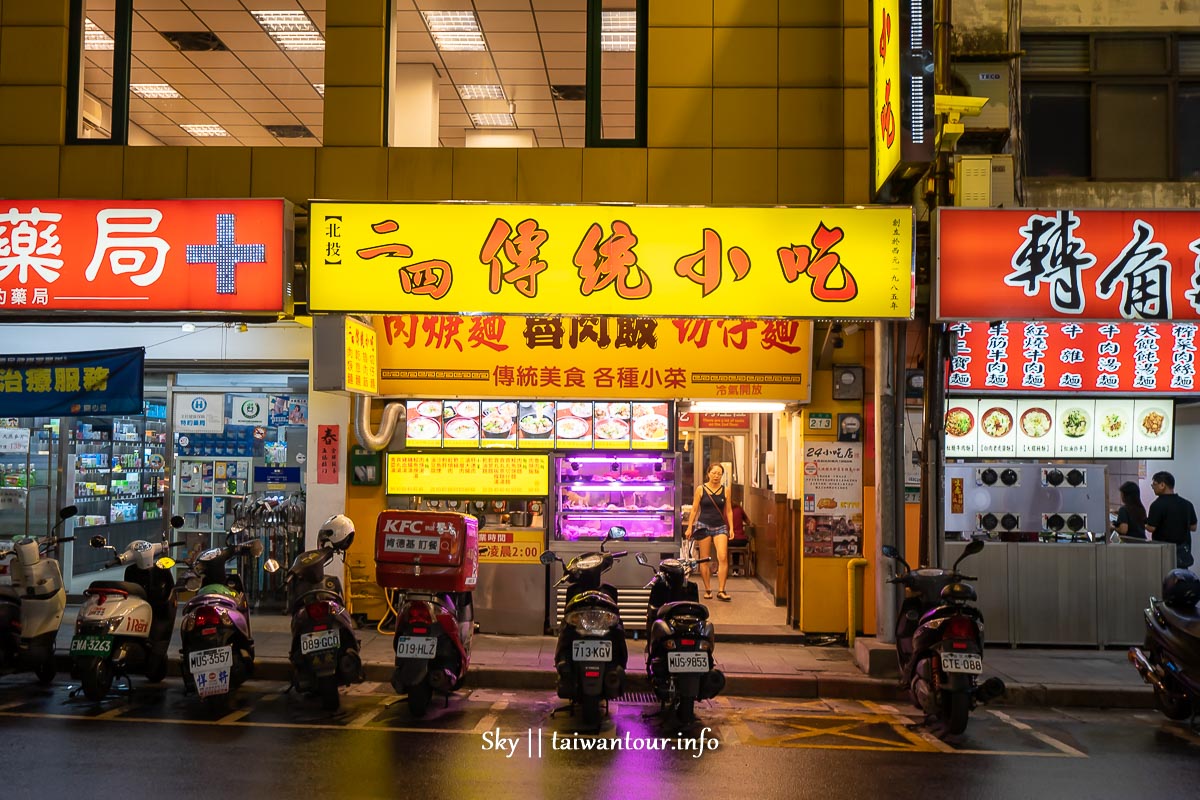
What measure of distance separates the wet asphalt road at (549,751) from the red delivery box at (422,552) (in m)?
1.12

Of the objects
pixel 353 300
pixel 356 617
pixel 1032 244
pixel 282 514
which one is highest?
pixel 1032 244

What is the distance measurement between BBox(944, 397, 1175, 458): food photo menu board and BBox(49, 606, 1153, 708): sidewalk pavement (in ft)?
8.21

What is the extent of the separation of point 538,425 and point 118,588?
493cm

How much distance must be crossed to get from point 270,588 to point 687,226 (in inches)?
287

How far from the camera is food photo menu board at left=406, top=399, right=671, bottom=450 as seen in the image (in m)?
11.3

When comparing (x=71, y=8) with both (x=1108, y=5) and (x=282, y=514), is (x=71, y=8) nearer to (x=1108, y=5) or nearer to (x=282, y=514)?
(x=282, y=514)

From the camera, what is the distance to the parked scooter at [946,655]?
745 cm

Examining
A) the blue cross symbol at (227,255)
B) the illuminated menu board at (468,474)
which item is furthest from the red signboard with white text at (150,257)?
the illuminated menu board at (468,474)

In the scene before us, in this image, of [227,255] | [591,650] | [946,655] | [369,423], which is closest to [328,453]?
[369,423]

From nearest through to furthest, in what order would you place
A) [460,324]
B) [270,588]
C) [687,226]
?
1. [687,226]
2. [460,324]
3. [270,588]

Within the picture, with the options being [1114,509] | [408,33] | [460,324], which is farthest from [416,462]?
[1114,509]

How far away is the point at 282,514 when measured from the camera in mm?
12305

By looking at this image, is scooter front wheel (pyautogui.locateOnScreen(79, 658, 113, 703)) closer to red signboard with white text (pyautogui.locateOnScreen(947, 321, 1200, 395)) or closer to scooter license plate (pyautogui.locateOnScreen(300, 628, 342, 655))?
scooter license plate (pyautogui.locateOnScreen(300, 628, 342, 655))

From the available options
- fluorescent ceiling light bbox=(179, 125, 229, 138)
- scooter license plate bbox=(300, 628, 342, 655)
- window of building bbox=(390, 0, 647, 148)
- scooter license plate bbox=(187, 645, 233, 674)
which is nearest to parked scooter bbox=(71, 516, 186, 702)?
scooter license plate bbox=(187, 645, 233, 674)
